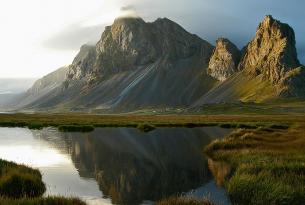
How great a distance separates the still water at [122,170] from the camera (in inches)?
1035

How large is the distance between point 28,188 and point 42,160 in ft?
60.5

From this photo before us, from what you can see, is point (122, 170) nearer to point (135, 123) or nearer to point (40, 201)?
point (40, 201)

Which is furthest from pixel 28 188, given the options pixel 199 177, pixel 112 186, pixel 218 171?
pixel 218 171

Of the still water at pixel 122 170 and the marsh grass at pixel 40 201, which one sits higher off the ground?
the marsh grass at pixel 40 201

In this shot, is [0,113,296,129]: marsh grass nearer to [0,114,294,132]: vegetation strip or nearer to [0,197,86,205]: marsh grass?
[0,114,294,132]: vegetation strip

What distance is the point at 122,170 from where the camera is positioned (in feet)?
120

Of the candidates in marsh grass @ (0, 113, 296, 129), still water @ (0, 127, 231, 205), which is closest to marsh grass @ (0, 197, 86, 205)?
still water @ (0, 127, 231, 205)

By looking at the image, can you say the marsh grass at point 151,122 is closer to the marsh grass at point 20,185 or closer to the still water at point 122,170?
the still water at point 122,170

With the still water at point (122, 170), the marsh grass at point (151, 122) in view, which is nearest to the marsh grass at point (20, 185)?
the still water at point (122, 170)

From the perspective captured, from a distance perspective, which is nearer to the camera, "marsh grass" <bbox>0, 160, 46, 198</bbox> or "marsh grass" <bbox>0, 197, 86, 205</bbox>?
"marsh grass" <bbox>0, 197, 86, 205</bbox>

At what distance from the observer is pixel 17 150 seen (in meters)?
51.6

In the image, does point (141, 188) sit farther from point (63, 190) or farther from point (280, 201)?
point (280, 201)

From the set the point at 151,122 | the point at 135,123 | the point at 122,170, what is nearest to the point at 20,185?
the point at 122,170

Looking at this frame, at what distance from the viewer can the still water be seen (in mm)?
26286
